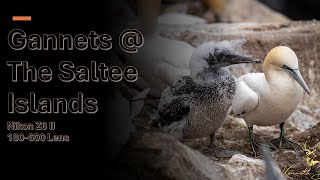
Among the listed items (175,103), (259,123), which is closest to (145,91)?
(175,103)

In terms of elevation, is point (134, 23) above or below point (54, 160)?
above

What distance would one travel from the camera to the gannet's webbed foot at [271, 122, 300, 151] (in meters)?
2.63

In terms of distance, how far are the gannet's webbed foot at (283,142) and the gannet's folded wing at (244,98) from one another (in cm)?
17

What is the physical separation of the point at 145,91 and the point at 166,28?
274mm

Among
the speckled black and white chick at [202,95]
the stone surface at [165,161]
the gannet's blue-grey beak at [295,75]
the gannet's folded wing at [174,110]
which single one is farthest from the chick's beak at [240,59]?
the stone surface at [165,161]

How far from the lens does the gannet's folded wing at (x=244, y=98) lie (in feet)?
8.44

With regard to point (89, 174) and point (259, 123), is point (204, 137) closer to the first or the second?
point (259, 123)

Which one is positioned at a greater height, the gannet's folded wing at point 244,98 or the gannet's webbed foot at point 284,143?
the gannet's folded wing at point 244,98

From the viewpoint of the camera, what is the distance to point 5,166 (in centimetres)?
263

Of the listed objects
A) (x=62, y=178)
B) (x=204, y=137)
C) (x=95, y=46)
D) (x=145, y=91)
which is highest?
(x=95, y=46)

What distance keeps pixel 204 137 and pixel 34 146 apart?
2.05 feet

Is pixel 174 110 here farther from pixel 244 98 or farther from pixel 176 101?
pixel 244 98

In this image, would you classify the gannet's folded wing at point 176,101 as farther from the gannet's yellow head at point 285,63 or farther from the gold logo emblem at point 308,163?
the gold logo emblem at point 308,163

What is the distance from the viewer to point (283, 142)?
2.66 meters
